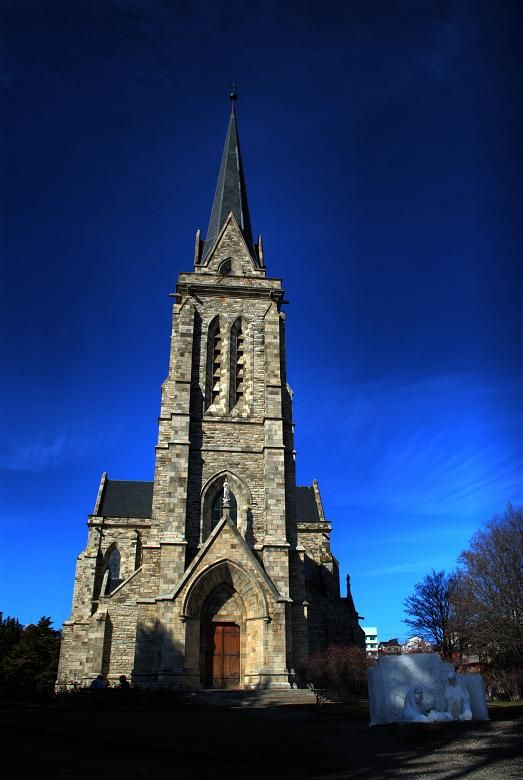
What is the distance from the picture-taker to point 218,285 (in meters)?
29.8

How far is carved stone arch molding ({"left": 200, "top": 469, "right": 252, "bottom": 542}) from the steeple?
1283 cm

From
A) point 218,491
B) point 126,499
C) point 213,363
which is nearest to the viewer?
point 218,491

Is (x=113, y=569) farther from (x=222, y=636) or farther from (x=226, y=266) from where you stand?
(x=226, y=266)

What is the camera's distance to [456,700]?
9.77 m

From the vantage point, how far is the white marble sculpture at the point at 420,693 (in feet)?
31.2

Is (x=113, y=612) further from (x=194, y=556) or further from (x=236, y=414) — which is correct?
(x=236, y=414)

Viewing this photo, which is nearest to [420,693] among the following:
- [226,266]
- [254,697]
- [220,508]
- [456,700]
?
[456,700]

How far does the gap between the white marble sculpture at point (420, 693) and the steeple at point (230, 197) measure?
25598mm

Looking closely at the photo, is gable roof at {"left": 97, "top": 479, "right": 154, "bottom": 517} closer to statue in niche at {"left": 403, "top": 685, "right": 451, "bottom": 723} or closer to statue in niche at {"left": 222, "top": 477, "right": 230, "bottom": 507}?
statue in niche at {"left": 222, "top": 477, "right": 230, "bottom": 507}

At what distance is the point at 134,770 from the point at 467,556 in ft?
104

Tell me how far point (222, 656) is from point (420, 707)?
1502 centimetres

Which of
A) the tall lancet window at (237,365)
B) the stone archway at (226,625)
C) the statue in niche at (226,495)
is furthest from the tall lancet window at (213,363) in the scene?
the stone archway at (226,625)

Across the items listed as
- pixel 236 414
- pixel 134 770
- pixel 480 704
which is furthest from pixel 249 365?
pixel 134 770

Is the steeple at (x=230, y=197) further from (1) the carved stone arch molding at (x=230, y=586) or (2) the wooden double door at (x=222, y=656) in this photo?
(2) the wooden double door at (x=222, y=656)
